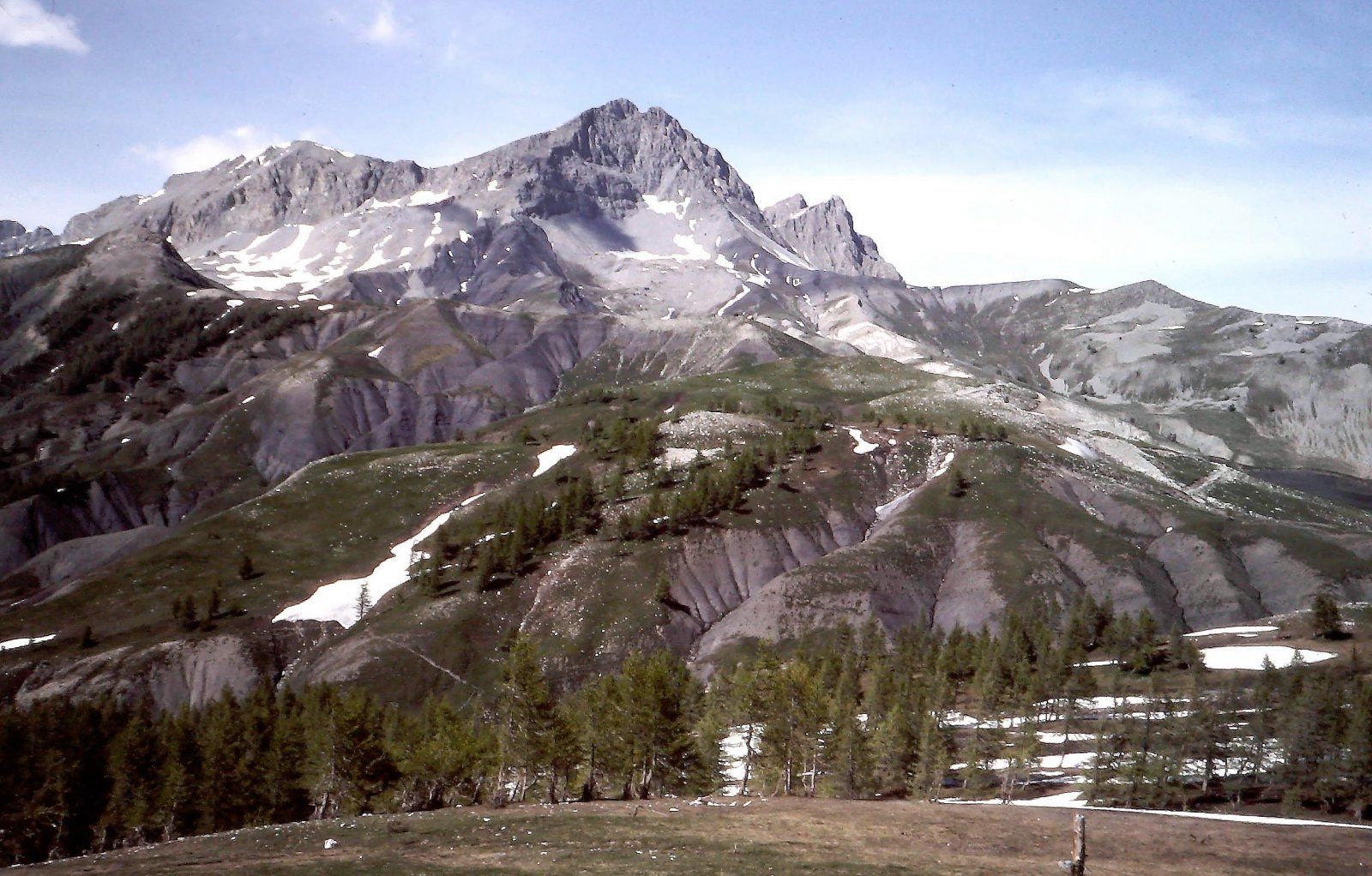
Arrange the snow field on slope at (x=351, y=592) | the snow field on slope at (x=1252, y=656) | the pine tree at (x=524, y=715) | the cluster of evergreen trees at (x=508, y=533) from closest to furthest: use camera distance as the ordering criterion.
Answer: the pine tree at (x=524, y=715)
the snow field on slope at (x=1252, y=656)
the snow field on slope at (x=351, y=592)
the cluster of evergreen trees at (x=508, y=533)

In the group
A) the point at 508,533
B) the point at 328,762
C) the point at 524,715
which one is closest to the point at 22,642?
the point at 508,533

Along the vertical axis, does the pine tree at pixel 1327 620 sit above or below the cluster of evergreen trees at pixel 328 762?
above

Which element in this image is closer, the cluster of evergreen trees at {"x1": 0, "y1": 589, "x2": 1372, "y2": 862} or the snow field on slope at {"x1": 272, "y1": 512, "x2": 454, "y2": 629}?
the cluster of evergreen trees at {"x1": 0, "y1": 589, "x2": 1372, "y2": 862}

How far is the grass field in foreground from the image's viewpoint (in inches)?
1454

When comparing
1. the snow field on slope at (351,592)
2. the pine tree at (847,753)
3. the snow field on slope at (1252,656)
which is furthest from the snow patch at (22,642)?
the snow field on slope at (1252,656)

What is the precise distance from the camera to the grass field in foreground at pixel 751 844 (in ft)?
121

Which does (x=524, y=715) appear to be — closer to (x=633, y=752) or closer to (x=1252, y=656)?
(x=633, y=752)

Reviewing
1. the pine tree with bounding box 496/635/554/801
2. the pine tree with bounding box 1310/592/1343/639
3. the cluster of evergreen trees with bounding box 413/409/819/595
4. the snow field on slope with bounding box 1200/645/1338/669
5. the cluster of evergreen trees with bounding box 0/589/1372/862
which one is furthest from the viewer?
the cluster of evergreen trees with bounding box 413/409/819/595

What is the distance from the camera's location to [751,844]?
41000mm

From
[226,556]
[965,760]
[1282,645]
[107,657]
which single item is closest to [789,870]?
[965,760]

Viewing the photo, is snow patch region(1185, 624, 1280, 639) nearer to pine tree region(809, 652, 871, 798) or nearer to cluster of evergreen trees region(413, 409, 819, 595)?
pine tree region(809, 652, 871, 798)

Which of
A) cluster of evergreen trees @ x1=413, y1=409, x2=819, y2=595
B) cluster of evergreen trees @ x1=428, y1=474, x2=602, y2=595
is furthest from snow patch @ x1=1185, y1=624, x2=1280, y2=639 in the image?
cluster of evergreen trees @ x1=428, y1=474, x2=602, y2=595

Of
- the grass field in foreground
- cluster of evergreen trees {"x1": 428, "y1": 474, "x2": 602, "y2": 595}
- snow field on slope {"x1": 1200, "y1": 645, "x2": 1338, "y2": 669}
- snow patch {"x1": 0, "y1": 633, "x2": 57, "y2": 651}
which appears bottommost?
snow patch {"x1": 0, "y1": 633, "x2": 57, "y2": 651}

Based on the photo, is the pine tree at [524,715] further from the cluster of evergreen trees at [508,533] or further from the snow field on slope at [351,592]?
the snow field on slope at [351,592]
